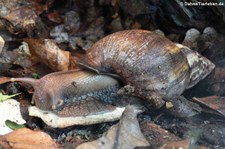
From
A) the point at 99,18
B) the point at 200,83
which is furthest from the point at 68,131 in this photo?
the point at 99,18

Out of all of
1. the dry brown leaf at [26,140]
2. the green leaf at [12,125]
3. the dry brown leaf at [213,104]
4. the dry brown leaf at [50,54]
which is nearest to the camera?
the dry brown leaf at [26,140]

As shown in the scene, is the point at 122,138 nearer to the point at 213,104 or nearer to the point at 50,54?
the point at 213,104

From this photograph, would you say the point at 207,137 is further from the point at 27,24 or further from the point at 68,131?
the point at 27,24

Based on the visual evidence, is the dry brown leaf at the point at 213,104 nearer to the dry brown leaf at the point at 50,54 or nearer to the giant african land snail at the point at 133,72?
the giant african land snail at the point at 133,72

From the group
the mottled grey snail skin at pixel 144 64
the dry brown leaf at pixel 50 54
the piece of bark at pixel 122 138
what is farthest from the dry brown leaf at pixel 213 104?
the dry brown leaf at pixel 50 54

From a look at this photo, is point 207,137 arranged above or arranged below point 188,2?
below

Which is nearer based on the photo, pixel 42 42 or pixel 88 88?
pixel 88 88
